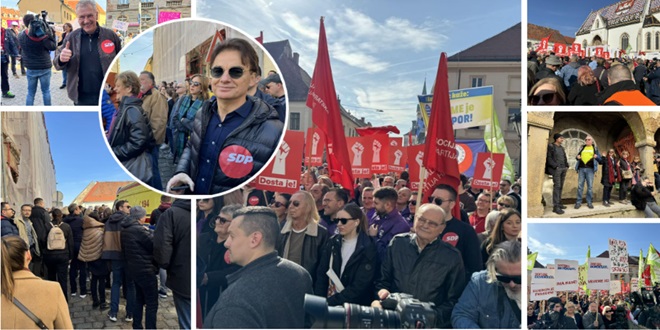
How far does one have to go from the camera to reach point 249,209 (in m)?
5.56

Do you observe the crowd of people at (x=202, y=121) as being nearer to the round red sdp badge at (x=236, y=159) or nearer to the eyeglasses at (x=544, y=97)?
the round red sdp badge at (x=236, y=159)

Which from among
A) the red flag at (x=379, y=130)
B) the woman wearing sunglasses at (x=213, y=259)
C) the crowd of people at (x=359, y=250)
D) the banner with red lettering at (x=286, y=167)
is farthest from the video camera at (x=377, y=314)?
the red flag at (x=379, y=130)

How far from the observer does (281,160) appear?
18.5 feet

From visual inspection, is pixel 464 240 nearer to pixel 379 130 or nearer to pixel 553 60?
pixel 379 130

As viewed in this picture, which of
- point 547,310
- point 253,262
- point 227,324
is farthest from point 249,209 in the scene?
point 547,310

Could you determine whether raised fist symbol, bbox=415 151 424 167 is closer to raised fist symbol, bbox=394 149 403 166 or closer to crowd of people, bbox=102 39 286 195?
raised fist symbol, bbox=394 149 403 166

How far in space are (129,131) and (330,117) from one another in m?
1.73

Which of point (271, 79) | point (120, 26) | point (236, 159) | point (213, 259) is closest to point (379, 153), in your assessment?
Result: point (271, 79)

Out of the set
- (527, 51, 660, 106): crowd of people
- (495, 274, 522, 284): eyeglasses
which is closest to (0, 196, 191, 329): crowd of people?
(495, 274, 522, 284): eyeglasses

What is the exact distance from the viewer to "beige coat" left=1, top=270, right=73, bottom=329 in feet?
14.5

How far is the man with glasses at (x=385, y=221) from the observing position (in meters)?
5.70

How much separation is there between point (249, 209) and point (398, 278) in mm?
1449

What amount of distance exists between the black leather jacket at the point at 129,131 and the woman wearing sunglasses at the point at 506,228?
311 cm

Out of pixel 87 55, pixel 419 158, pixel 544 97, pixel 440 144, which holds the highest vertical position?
pixel 87 55
